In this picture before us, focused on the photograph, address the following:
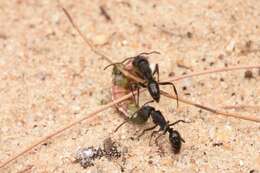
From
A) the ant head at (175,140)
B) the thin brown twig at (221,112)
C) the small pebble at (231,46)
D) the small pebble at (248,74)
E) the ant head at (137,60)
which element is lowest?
the ant head at (175,140)

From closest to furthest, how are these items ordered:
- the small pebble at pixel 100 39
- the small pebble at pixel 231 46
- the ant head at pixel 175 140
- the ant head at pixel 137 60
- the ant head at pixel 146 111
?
the ant head at pixel 175 140, the ant head at pixel 146 111, the ant head at pixel 137 60, the small pebble at pixel 231 46, the small pebble at pixel 100 39

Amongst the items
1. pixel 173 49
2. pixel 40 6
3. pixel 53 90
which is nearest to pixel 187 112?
pixel 173 49

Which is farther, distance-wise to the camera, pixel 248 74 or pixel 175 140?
pixel 248 74

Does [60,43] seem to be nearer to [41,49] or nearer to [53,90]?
[41,49]

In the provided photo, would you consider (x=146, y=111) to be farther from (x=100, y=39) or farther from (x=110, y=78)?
(x=100, y=39)

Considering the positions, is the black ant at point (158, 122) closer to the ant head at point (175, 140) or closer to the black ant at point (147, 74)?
the ant head at point (175, 140)

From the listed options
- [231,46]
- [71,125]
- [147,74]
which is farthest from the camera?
[231,46]

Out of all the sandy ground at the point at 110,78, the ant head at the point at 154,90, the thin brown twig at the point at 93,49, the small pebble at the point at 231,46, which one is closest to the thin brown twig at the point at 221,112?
the sandy ground at the point at 110,78

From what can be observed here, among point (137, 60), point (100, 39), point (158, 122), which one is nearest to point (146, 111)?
point (158, 122)
